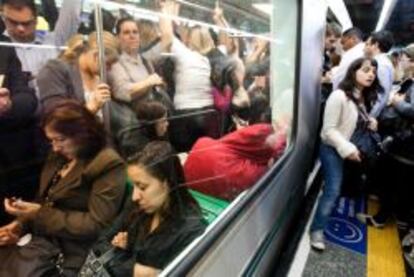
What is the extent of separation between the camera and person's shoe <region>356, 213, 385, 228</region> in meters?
3.47

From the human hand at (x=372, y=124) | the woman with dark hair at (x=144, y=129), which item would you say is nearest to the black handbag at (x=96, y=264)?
the woman with dark hair at (x=144, y=129)

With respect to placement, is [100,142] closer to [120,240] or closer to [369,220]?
[120,240]

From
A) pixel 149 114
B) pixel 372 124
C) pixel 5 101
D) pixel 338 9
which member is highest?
pixel 338 9

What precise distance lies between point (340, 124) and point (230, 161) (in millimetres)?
1197

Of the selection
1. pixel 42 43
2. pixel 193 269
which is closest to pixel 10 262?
pixel 42 43

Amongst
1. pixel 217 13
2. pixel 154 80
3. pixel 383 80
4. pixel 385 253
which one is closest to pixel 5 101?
pixel 154 80

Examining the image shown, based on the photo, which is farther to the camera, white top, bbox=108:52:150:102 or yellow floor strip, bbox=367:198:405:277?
yellow floor strip, bbox=367:198:405:277

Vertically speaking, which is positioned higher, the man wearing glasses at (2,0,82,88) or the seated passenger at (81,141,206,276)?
the man wearing glasses at (2,0,82,88)

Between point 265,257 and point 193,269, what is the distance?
1057 mm

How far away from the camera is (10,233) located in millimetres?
916

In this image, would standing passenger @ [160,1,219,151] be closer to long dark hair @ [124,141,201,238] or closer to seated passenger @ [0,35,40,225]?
long dark hair @ [124,141,201,238]

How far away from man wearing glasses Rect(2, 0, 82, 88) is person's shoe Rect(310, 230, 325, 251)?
8.11 feet

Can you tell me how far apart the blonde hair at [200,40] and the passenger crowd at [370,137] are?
4.23 ft

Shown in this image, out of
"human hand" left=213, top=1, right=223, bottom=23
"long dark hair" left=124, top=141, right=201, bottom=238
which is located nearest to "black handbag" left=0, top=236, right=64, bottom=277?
"long dark hair" left=124, top=141, right=201, bottom=238
